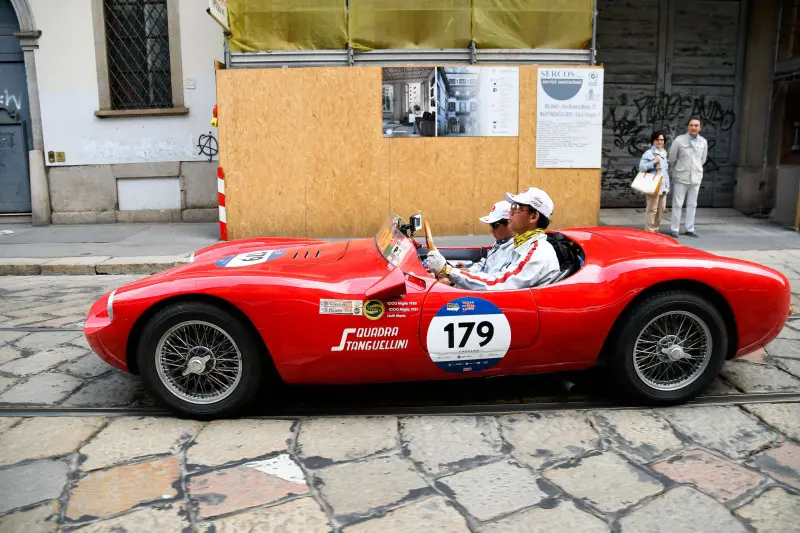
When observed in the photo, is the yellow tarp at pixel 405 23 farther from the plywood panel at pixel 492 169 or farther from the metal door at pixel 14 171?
the metal door at pixel 14 171

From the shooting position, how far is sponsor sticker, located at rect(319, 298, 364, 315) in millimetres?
→ 3084

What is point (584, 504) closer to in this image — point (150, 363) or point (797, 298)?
point (150, 363)

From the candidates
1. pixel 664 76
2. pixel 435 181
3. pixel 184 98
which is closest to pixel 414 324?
pixel 435 181

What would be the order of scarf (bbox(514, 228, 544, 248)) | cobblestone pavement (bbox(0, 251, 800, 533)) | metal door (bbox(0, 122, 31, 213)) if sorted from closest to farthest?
cobblestone pavement (bbox(0, 251, 800, 533)), scarf (bbox(514, 228, 544, 248)), metal door (bbox(0, 122, 31, 213))

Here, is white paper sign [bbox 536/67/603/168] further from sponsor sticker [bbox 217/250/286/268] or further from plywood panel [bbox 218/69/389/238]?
sponsor sticker [bbox 217/250/286/268]

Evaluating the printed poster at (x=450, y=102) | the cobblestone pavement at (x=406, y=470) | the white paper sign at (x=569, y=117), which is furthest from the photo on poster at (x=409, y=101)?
the cobblestone pavement at (x=406, y=470)

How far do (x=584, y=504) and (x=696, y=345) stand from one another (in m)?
1.33

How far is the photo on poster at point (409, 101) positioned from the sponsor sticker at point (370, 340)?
6.75 m

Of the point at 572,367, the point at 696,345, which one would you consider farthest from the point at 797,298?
the point at 572,367

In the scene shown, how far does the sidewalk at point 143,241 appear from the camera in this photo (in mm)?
7805

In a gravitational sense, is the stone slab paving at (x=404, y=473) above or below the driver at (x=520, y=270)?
below

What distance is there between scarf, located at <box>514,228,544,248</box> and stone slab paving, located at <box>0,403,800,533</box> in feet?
3.17

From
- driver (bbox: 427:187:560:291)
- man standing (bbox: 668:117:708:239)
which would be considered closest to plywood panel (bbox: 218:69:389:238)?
man standing (bbox: 668:117:708:239)

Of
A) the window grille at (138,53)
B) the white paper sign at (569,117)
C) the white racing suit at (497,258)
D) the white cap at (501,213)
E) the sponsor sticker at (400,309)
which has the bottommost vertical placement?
the sponsor sticker at (400,309)
